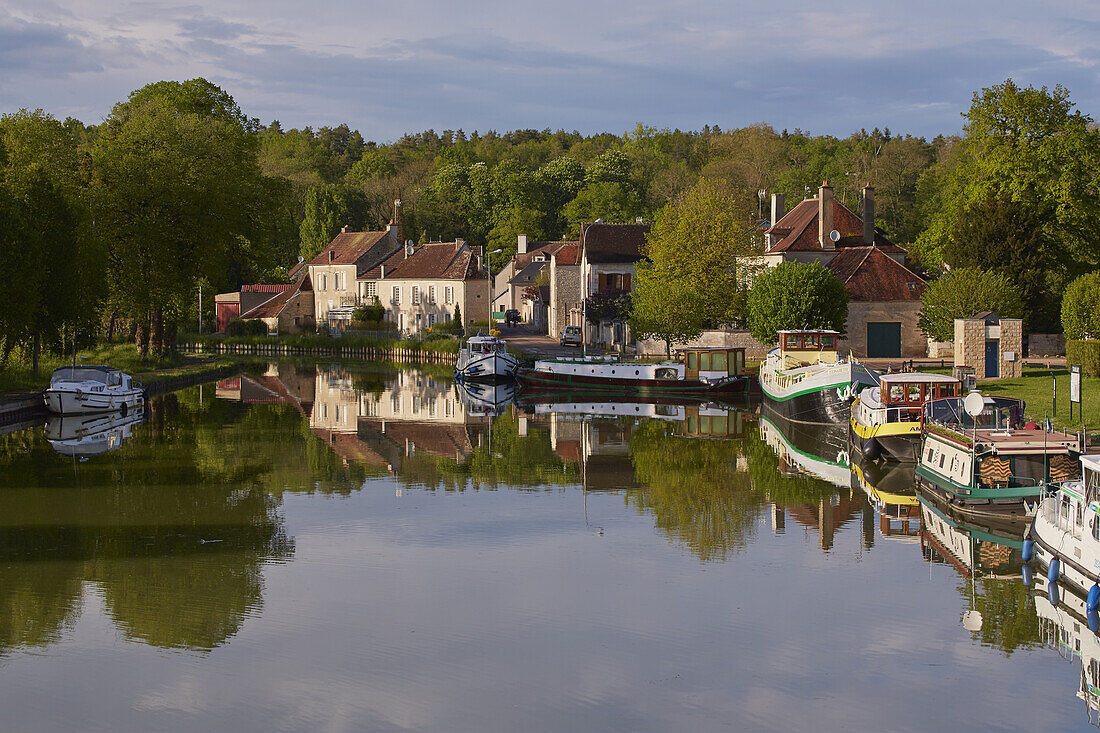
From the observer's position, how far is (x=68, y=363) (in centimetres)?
5306

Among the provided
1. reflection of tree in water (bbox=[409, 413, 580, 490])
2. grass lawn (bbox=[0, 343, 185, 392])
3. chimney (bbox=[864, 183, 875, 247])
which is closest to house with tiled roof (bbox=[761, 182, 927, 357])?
chimney (bbox=[864, 183, 875, 247])

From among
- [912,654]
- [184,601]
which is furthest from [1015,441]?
[184,601]

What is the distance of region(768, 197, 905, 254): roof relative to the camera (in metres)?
65.1

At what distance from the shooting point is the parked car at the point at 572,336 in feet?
259

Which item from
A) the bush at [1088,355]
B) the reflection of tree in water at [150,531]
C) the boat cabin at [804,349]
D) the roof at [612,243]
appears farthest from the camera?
the roof at [612,243]

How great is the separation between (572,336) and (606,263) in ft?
18.5

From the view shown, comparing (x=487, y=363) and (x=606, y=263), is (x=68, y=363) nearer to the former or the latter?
(x=487, y=363)

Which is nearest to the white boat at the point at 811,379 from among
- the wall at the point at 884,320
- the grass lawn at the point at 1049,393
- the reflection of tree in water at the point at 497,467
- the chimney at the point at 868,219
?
the grass lawn at the point at 1049,393

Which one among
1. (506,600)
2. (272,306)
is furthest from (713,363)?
(272,306)

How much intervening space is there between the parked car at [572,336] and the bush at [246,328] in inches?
1125

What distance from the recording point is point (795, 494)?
28203 mm

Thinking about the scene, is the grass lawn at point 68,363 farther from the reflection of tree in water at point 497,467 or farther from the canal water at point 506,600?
the reflection of tree in water at point 497,467

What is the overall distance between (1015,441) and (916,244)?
43.3 m

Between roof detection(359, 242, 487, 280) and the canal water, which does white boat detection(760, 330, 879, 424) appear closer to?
the canal water
